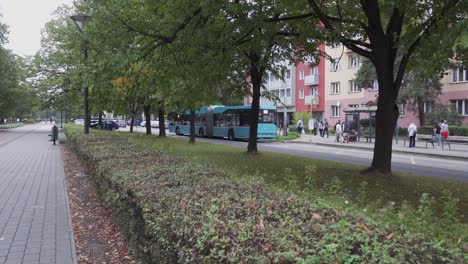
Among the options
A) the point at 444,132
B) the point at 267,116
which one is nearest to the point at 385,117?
the point at 444,132

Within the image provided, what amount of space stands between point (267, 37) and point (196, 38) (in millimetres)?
2430

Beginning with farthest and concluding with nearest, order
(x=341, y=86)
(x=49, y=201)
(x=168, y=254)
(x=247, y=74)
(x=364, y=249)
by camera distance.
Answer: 1. (x=341, y=86)
2. (x=247, y=74)
3. (x=49, y=201)
4. (x=168, y=254)
5. (x=364, y=249)

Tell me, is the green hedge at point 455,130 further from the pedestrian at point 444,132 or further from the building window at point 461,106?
the pedestrian at point 444,132

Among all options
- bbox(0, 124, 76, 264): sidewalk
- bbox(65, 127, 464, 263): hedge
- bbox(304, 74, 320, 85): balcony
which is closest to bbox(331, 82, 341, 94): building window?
bbox(304, 74, 320, 85): balcony

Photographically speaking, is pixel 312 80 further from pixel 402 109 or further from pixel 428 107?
pixel 428 107

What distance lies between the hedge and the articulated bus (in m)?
30.0

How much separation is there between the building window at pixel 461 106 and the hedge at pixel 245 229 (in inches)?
1541

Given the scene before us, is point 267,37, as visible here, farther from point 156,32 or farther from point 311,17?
point 156,32

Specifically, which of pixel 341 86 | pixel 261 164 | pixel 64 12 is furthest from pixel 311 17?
pixel 341 86

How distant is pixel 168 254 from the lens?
3.43 meters

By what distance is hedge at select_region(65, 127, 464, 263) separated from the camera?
2.46 meters

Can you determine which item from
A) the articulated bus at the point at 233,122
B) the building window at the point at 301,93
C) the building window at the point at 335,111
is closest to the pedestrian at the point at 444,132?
the articulated bus at the point at 233,122

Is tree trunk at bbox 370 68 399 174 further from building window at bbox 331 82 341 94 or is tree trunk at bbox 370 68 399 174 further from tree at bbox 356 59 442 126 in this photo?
building window at bbox 331 82 341 94

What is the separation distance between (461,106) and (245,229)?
4201cm
